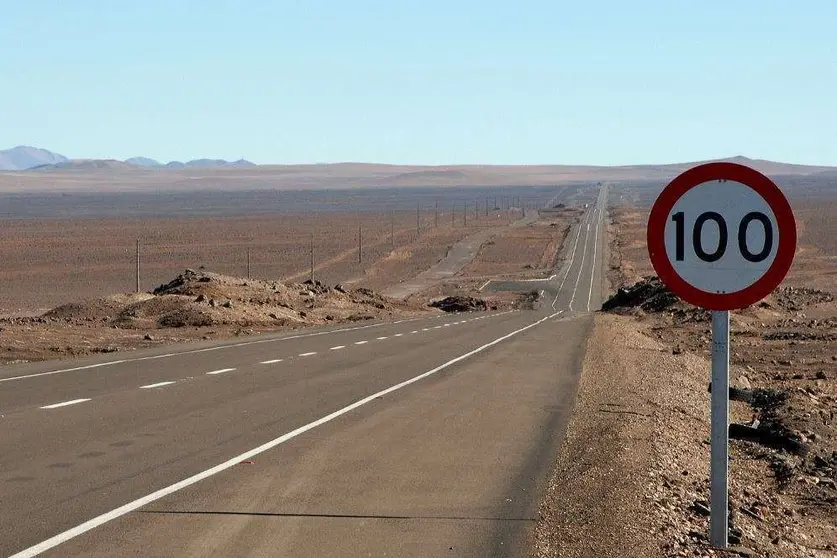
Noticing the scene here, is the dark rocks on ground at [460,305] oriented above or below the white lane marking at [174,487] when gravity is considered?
below

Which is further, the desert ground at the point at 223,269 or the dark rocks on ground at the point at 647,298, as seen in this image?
the dark rocks on ground at the point at 647,298

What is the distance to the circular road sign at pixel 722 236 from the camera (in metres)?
6.80

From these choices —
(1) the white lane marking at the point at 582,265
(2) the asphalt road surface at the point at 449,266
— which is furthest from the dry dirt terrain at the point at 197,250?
(1) the white lane marking at the point at 582,265

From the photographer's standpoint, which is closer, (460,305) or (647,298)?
(647,298)

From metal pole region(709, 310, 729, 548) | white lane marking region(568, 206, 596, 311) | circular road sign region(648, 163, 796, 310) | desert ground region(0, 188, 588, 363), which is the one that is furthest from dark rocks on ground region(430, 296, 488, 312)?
circular road sign region(648, 163, 796, 310)

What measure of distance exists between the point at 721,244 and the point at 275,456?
550cm

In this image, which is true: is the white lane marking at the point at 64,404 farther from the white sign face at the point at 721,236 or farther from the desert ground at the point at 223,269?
the white sign face at the point at 721,236

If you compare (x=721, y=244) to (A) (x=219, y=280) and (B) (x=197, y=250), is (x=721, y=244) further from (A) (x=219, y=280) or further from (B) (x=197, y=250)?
(B) (x=197, y=250)

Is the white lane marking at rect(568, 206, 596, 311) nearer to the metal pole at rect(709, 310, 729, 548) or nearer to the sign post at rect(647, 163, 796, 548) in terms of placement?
the metal pole at rect(709, 310, 729, 548)

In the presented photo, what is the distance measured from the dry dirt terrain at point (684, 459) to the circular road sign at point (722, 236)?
1.89 m

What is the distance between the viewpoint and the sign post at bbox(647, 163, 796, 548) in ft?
22.3

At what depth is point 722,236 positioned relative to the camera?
691cm

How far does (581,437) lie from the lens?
12.8 metres

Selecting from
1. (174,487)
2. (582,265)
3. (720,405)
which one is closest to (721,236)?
(720,405)
